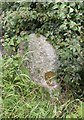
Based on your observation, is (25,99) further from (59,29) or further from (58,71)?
(59,29)

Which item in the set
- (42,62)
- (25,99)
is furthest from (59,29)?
(25,99)

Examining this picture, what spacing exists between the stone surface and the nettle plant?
6 centimetres

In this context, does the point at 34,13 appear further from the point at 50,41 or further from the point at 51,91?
Answer: the point at 51,91

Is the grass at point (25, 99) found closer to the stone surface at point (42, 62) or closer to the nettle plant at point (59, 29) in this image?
the stone surface at point (42, 62)

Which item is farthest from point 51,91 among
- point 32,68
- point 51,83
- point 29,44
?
point 29,44

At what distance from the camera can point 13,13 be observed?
3.35m

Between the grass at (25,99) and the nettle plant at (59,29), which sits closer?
the grass at (25,99)

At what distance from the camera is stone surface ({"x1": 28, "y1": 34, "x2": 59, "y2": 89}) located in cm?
307

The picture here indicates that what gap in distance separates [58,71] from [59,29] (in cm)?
40

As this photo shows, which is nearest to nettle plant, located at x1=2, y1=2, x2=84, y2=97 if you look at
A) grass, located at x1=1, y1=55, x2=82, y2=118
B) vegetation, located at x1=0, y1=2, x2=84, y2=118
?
vegetation, located at x1=0, y1=2, x2=84, y2=118

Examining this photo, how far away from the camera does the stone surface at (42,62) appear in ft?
10.1

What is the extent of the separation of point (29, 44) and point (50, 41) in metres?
0.23

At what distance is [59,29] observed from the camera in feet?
10.2

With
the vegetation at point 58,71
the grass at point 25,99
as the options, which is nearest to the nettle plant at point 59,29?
the vegetation at point 58,71
